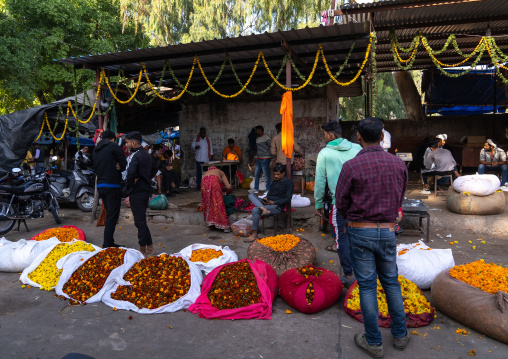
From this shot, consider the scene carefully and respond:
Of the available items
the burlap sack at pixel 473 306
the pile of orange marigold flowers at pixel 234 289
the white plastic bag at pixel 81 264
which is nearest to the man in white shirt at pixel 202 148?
the white plastic bag at pixel 81 264

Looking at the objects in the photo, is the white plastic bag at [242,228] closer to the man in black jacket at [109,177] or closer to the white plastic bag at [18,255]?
the man in black jacket at [109,177]

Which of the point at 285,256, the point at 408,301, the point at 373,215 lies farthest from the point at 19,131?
the point at 408,301

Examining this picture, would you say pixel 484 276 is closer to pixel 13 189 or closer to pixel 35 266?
pixel 35 266

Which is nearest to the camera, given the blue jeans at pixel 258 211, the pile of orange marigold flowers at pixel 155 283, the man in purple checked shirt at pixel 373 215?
the man in purple checked shirt at pixel 373 215

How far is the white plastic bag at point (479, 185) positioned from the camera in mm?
6898

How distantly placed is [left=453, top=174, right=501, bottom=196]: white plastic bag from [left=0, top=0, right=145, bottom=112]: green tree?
536 inches

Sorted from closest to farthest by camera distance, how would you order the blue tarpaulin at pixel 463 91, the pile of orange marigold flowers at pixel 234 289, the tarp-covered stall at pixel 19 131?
the pile of orange marigold flowers at pixel 234 289, the tarp-covered stall at pixel 19 131, the blue tarpaulin at pixel 463 91

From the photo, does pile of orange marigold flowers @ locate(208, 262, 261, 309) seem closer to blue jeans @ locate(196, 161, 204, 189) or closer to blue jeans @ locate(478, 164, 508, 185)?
blue jeans @ locate(196, 161, 204, 189)

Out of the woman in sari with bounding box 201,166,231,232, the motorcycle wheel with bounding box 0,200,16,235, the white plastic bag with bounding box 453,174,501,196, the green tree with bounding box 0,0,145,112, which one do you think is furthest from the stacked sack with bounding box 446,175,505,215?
the green tree with bounding box 0,0,145,112

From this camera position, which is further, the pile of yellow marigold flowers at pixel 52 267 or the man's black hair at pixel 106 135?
the man's black hair at pixel 106 135

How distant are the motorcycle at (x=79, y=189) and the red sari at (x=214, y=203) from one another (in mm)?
3860

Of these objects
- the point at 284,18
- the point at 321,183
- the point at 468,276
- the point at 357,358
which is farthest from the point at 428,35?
the point at 284,18

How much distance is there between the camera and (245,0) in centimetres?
2053

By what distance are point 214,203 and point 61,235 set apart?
2715mm
